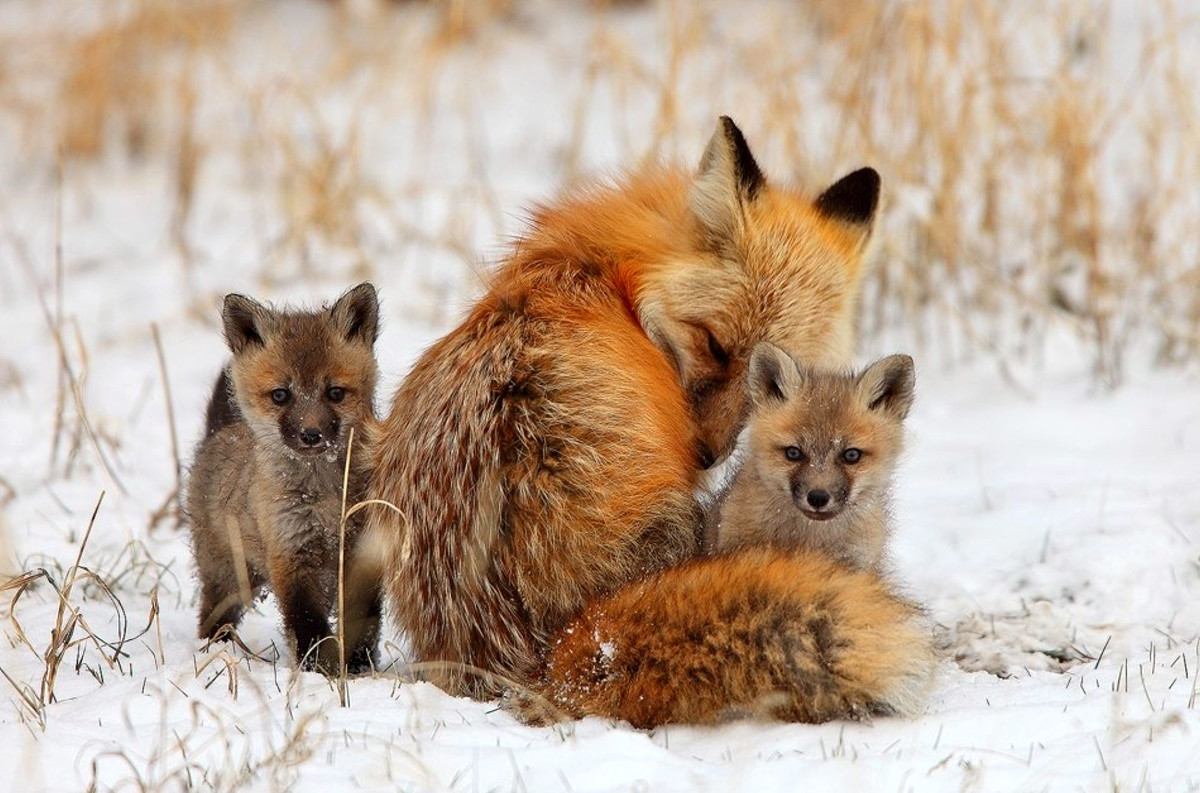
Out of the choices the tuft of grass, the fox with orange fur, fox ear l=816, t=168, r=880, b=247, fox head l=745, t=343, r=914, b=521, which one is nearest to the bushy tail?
the fox with orange fur

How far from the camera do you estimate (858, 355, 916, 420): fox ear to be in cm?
527

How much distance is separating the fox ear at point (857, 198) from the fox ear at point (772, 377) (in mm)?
1054

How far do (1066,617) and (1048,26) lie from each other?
7673 mm

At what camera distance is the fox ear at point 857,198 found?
5.95 metres

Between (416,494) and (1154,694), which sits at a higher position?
(416,494)

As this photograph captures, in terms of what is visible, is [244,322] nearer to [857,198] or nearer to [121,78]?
[857,198]

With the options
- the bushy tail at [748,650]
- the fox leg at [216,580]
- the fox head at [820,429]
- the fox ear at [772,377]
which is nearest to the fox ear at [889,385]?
the fox head at [820,429]

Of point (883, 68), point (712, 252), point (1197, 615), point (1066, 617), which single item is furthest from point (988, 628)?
point (883, 68)

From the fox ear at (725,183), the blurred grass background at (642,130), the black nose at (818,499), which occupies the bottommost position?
the black nose at (818,499)

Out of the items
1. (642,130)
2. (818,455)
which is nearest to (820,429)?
(818,455)

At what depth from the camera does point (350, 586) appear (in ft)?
17.0

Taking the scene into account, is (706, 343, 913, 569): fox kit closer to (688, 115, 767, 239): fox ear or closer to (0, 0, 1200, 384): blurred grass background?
(688, 115, 767, 239): fox ear

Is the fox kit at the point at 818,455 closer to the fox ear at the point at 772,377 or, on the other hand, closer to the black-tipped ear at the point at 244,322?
the fox ear at the point at 772,377

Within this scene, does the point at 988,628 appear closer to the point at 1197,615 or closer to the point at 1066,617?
the point at 1066,617
